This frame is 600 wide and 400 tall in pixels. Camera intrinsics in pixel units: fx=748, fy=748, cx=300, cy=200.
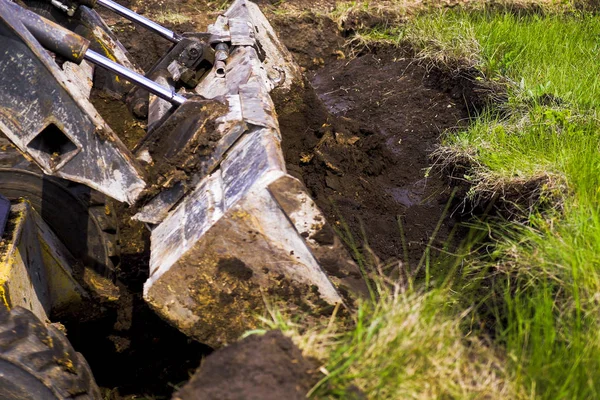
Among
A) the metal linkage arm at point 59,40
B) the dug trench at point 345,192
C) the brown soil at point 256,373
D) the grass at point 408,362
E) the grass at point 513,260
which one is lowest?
the dug trench at point 345,192

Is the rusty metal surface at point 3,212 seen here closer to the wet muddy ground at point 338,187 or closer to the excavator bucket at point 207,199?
the excavator bucket at point 207,199

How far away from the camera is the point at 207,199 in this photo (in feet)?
9.50

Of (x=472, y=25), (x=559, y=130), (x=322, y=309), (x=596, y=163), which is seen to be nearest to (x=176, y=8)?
(x=472, y=25)

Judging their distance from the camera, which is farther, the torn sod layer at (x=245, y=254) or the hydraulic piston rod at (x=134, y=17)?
the hydraulic piston rod at (x=134, y=17)

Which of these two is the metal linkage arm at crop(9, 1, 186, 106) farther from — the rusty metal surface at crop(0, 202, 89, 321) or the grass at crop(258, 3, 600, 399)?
the grass at crop(258, 3, 600, 399)

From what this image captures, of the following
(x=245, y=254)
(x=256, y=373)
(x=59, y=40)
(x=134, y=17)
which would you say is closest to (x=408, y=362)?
(x=256, y=373)

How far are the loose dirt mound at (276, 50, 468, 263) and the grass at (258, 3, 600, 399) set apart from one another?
25 cm

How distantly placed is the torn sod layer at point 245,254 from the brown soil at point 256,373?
59 cm

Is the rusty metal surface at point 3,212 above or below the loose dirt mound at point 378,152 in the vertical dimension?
above

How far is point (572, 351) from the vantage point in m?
2.22

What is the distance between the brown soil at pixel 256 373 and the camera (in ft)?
6.43

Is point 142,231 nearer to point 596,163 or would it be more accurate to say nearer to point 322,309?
point 322,309

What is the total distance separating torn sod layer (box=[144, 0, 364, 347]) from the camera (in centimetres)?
269

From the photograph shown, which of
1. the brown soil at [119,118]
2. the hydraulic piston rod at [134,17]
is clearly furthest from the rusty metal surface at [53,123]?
the hydraulic piston rod at [134,17]
